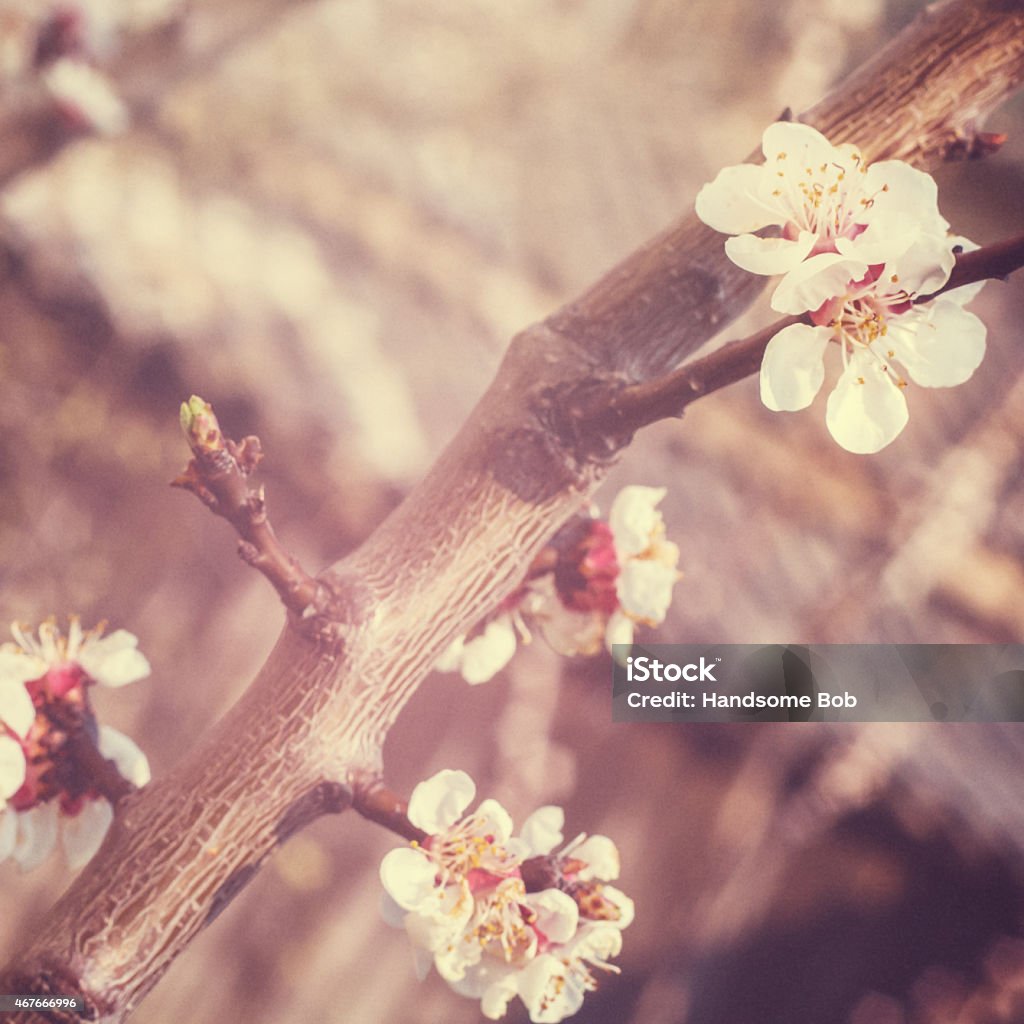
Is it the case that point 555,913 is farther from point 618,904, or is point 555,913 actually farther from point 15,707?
point 15,707

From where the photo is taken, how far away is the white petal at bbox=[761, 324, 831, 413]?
18.2 inches

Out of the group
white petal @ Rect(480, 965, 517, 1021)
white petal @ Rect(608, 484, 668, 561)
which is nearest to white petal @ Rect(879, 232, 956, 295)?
white petal @ Rect(608, 484, 668, 561)

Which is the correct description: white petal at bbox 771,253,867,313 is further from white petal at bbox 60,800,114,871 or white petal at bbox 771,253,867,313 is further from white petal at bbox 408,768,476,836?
white petal at bbox 60,800,114,871

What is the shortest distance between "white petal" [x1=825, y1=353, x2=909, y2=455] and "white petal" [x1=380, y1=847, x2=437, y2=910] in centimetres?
35

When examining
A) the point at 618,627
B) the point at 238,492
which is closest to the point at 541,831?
the point at 618,627

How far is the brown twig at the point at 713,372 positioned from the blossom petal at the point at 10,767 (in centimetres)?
42

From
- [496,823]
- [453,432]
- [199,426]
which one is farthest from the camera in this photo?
[453,432]

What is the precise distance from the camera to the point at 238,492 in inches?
17.9

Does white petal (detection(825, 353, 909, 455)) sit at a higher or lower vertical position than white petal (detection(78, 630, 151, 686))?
lower

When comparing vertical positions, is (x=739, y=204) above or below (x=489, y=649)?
above

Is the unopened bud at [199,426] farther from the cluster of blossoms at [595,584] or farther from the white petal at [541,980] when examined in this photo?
the white petal at [541,980]

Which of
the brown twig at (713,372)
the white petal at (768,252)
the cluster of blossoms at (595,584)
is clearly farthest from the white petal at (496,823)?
the white petal at (768,252)

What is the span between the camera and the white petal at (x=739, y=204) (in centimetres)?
49

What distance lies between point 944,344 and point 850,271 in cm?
8
